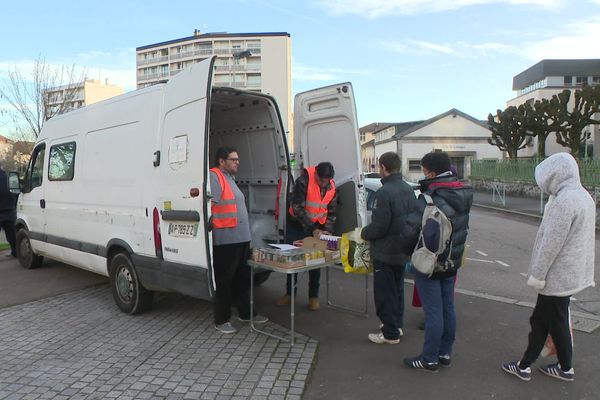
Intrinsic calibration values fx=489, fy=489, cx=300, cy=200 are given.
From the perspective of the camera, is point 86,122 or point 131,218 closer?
point 131,218

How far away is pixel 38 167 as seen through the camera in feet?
23.4

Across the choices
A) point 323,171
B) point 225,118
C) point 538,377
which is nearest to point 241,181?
point 225,118

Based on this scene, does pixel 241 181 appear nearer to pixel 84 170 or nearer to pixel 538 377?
pixel 84 170

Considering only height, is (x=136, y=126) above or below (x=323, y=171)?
above

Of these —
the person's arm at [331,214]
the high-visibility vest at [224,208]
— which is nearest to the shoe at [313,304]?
the person's arm at [331,214]

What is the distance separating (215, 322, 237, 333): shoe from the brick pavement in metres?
0.06

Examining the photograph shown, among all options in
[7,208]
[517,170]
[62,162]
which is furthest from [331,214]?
[517,170]

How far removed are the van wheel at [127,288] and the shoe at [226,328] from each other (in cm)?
98

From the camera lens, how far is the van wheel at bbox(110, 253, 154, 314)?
5.30 m

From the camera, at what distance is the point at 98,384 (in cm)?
382

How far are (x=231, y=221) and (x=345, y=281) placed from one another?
9.31 ft

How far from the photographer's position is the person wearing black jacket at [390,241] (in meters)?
4.20

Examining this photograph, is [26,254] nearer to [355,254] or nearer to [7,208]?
[7,208]

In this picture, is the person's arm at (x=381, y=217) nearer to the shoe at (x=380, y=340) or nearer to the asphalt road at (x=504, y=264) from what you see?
the shoe at (x=380, y=340)
